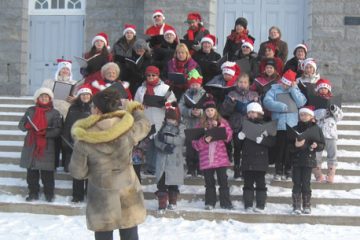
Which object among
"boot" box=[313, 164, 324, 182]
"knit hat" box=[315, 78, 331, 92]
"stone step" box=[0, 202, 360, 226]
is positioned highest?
"knit hat" box=[315, 78, 331, 92]

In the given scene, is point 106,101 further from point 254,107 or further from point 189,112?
point 189,112

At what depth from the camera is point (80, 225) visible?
6.78 metres

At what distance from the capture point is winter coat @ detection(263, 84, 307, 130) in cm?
744

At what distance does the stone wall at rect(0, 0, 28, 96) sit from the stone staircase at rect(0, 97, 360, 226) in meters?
4.96

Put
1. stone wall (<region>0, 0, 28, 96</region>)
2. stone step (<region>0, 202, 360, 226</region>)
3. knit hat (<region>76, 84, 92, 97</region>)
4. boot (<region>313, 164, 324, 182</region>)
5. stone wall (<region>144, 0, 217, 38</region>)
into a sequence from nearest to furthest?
stone step (<region>0, 202, 360, 226</region>) < knit hat (<region>76, 84, 92, 97</region>) < boot (<region>313, 164, 324, 182</region>) < stone wall (<region>144, 0, 217, 38</region>) < stone wall (<region>0, 0, 28, 96</region>)

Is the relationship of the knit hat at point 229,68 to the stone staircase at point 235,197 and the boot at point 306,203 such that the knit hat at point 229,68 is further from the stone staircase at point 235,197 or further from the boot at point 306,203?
the boot at point 306,203

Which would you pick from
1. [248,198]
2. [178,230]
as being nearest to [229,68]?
[248,198]

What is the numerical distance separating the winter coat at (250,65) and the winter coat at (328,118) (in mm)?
1226

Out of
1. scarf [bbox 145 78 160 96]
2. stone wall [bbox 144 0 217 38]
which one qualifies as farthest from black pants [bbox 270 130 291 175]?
stone wall [bbox 144 0 217 38]

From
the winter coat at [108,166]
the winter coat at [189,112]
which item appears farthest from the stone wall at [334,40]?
the winter coat at [108,166]

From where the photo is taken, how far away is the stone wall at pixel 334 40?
480 inches

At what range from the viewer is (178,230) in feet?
21.7

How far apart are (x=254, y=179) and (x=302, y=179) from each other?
617mm

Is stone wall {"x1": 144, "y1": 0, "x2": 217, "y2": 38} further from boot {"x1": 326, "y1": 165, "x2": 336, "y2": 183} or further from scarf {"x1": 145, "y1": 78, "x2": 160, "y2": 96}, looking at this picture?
boot {"x1": 326, "y1": 165, "x2": 336, "y2": 183}
